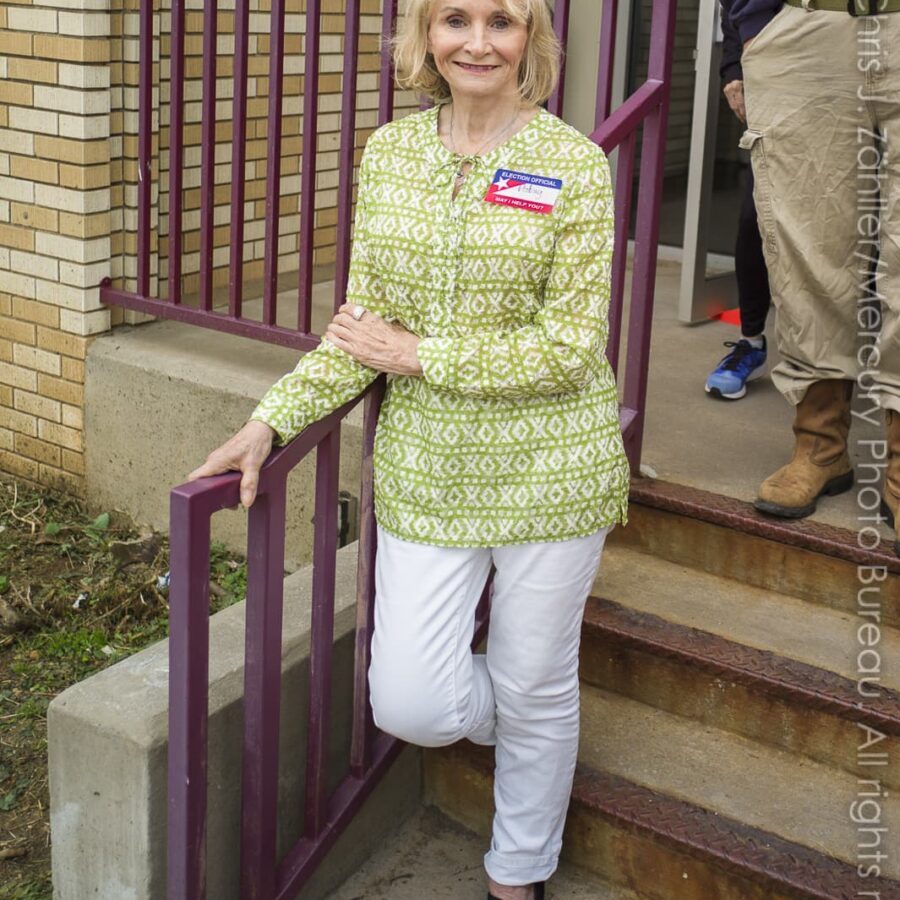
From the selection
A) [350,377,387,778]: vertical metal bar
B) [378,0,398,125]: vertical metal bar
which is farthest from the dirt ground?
[378,0,398,125]: vertical metal bar

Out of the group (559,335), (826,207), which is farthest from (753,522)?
(559,335)

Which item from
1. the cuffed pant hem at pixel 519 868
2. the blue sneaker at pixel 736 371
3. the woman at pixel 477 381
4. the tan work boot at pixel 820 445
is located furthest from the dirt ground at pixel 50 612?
the tan work boot at pixel 820 445

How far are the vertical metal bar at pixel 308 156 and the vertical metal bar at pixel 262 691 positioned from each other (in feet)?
5.50

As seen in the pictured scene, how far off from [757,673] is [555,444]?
0.86 meters

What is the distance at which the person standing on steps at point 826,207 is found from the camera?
3.30 metres

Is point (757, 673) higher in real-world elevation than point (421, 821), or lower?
higher

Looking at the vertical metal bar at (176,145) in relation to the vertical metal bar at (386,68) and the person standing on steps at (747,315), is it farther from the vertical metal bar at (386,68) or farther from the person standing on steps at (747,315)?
the person standing on steps at (747,315)

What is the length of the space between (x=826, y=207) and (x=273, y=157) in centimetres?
160

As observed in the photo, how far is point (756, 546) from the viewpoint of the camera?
3496 mm

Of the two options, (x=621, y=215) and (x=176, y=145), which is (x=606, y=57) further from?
(x=176, y=145)

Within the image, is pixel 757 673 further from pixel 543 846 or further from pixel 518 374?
pixel 518 374

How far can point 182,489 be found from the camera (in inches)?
92.6

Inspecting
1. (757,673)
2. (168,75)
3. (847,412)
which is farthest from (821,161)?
(168,75)

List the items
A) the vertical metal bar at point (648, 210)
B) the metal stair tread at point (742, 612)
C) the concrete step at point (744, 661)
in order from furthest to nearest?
the vertical metal bar at point (648, 210) < the metal stair tread at point (742, 612) < the concrete step at point (744, 661)
